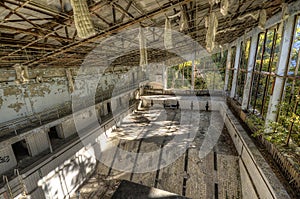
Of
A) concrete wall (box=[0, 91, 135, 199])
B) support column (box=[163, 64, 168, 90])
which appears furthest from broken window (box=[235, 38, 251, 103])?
concrete wall (box=[0, 91, 135, 199])

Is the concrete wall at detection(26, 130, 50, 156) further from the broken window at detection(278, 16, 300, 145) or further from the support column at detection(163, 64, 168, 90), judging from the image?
the support column at detection(163, 64, 168, 90)

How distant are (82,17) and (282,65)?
693 cm

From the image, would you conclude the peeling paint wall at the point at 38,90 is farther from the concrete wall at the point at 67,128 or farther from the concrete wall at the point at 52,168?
the concrete wall at the point at 52,168

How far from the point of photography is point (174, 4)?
3.53 m

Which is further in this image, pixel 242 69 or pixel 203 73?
pixel 203 73

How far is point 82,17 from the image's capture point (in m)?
2.51

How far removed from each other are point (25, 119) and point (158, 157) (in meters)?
7.22

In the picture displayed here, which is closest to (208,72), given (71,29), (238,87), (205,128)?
(238,87)

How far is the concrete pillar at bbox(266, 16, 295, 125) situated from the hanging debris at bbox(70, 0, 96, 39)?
6704mm

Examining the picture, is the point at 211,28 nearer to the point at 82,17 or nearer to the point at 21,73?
the point at 82,17

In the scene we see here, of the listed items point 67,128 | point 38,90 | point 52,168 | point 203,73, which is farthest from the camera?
point 203,73

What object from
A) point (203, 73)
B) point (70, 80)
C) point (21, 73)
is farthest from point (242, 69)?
point (21, 73)

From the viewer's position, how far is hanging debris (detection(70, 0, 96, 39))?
243cm

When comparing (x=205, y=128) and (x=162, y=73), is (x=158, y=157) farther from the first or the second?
(x=162, y=73)
